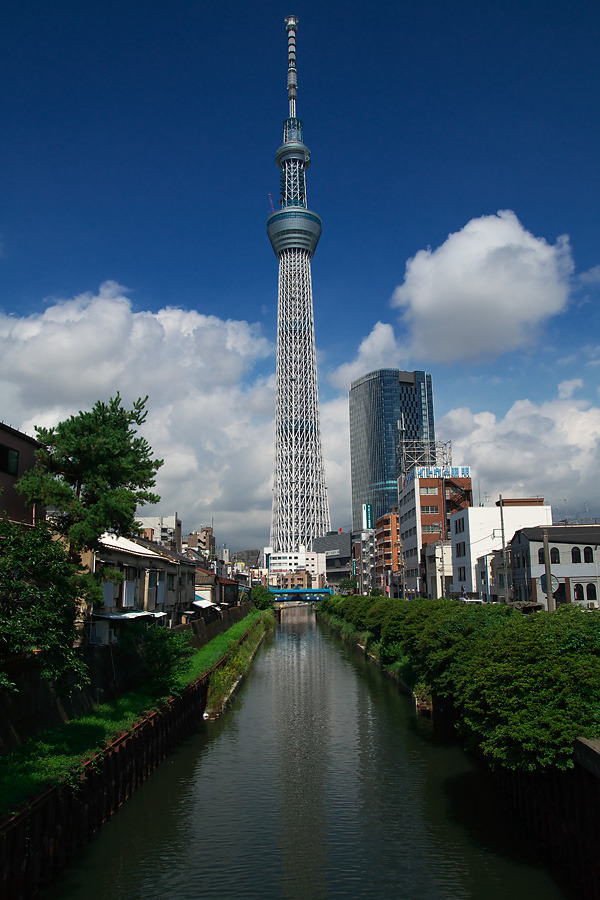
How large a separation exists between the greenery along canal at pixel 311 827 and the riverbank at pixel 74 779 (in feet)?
2.03

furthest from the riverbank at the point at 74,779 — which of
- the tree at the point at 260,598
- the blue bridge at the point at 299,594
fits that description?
the blue bridge at the point at 299,594

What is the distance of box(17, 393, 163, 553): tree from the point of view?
78.3 feet

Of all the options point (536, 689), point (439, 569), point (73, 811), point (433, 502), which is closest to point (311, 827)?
point (73, 811)

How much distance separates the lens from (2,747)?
Answer: 53.1 ft

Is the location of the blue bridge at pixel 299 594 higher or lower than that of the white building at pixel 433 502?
lower

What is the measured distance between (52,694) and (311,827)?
8.26m

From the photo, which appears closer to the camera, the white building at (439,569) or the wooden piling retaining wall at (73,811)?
the wooden piling retaining wall at (73,811)

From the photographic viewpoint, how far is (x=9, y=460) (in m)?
26.4

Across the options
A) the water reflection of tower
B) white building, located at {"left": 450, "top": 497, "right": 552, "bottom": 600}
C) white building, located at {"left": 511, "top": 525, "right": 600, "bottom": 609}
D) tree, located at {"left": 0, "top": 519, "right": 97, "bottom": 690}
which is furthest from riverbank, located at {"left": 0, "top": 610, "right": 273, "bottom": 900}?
white building, located at {"left": 450, "top": 497, "right": 552, "bottom": 600}

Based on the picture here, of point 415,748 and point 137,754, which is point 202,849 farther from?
point 415,748

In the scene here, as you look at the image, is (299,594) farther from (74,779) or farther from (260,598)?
(74,779)

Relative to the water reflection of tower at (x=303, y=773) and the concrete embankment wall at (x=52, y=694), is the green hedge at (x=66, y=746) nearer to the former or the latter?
the concrete embankment wall at (x=52, y=694)

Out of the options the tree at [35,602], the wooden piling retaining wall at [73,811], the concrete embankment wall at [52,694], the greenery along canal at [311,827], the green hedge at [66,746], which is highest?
the tree at [35,602]

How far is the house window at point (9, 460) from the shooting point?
2591 cm
